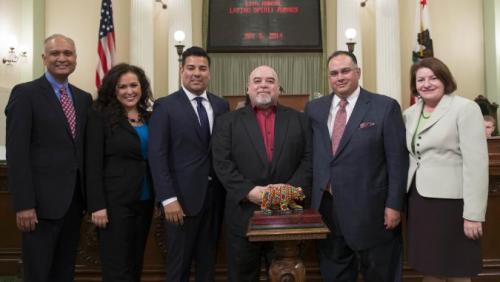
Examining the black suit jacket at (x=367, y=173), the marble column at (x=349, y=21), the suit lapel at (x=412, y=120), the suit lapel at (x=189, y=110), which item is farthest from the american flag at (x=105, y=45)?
the suit lapel at (x=412, y=120)

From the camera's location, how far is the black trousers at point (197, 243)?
9.11ft

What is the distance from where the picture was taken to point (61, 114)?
8.88 feet

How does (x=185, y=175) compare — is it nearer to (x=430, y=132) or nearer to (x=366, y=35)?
(x=430, y=132)

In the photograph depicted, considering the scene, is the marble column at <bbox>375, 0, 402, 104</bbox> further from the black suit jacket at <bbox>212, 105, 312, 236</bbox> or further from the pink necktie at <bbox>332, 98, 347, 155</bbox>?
the black suit jacket at <bbox>212, 105, 312, 236</bbox>

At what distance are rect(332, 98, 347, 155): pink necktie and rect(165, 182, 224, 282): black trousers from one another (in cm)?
81

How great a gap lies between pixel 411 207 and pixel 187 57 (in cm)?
169

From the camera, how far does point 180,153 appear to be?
2.84m

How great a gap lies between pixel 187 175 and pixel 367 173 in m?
1.09

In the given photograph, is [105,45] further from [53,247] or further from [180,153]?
[53,247]

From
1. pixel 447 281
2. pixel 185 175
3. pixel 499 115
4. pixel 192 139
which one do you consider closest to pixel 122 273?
pixel 185 175

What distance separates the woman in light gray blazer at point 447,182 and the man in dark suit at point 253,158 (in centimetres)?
68

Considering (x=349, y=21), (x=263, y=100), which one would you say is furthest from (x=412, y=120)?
(x=349, y=21)

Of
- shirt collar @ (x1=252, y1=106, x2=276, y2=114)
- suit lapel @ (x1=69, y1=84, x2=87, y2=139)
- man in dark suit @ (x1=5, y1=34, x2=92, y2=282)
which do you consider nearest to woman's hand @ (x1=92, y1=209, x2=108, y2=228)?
man in dark suit @ (x1=5, y1=34, x2=92, y2=282)

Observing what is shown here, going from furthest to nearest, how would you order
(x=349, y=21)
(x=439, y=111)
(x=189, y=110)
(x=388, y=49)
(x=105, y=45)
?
(x=349, y=21)
(x=388, y=49)
(x=105, y=45)
(x=189, y=110)
(x=439, y=111)
